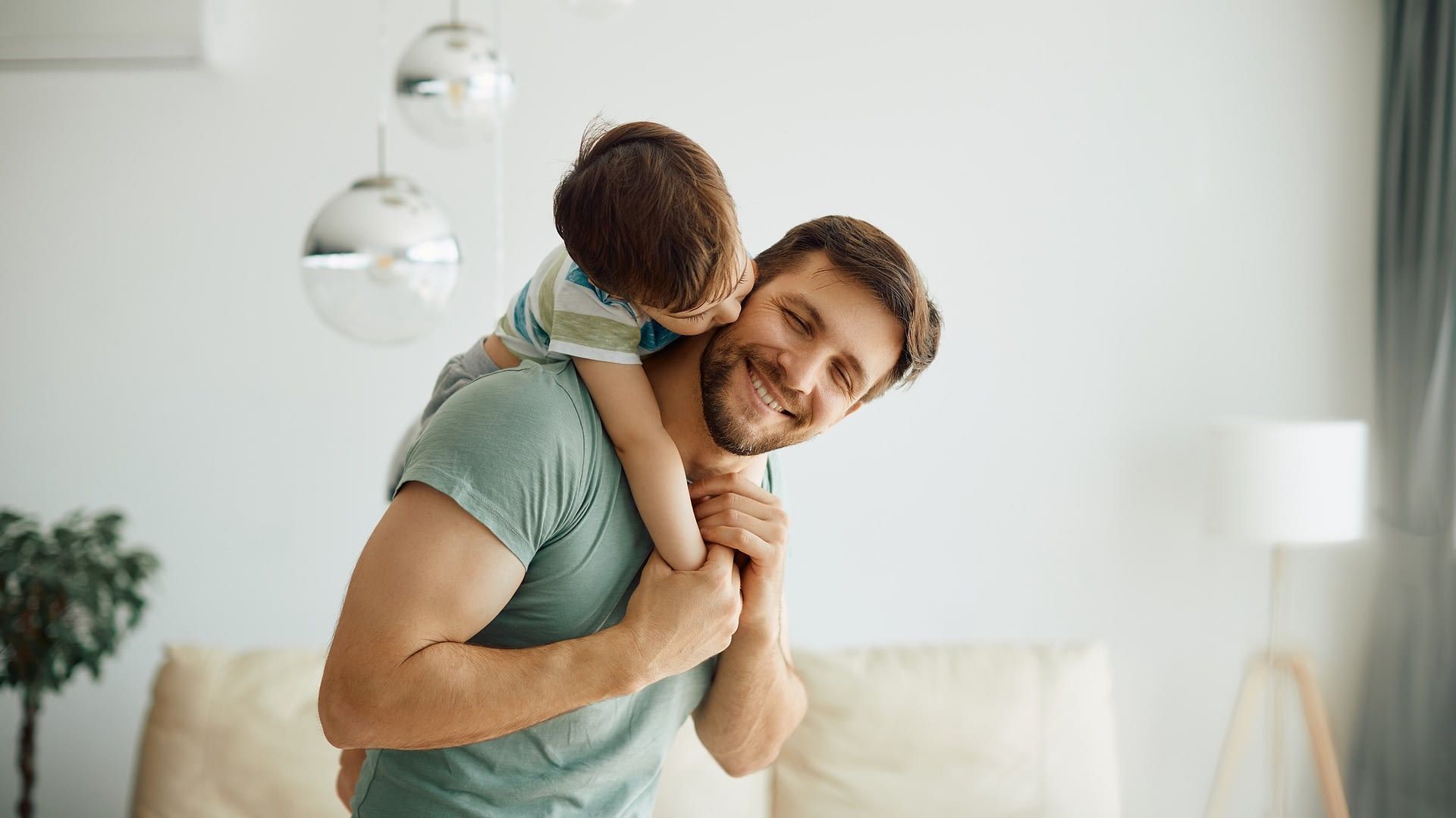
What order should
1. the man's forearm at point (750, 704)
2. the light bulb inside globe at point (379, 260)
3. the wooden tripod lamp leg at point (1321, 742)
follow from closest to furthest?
1. the man's forearm at point (750, 704)
2. the light bulb inside globe at point (379, 260)
3. the wooden tripod lamp leg at point (1321, 742)

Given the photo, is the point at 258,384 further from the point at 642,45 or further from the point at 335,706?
the point at 335,706

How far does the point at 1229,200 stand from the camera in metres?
3.27

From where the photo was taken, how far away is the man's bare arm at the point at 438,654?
3.25 ft

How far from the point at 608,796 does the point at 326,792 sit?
54.0 inches

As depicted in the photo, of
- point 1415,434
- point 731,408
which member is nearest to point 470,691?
point 731,408

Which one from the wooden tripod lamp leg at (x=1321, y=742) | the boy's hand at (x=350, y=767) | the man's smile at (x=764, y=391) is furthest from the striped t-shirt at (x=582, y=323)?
the wooden tripod lamp leg at (x=1321, y=742)

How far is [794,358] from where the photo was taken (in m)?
1.22

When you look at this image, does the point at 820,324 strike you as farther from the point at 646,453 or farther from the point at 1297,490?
the point at 1297,490

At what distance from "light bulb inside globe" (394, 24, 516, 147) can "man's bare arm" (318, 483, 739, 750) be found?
100 cm

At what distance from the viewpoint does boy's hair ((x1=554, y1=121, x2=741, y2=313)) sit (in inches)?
43.4

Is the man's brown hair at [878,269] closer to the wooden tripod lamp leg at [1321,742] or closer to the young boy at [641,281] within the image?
the young boy at [641,281]

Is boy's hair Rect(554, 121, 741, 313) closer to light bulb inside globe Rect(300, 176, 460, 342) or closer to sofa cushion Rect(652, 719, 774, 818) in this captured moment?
light bulb inside globe Rect(300, 176, 460, 342)

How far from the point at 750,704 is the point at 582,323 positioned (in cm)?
54

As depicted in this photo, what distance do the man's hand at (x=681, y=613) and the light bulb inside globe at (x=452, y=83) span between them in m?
0.98
